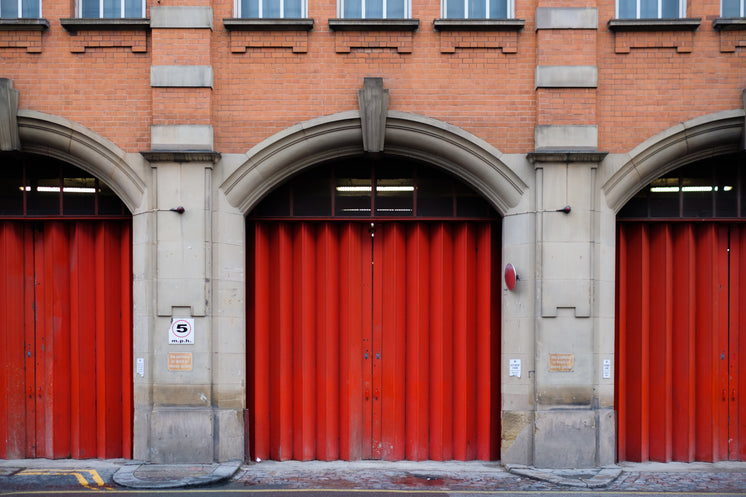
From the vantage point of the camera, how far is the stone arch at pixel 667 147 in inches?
357

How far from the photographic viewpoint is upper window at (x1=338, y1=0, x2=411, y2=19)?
31.1 ft

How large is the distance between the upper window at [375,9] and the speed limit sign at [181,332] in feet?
17.3

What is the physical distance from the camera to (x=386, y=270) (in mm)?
9711

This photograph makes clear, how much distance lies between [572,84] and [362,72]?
3119 millimetres

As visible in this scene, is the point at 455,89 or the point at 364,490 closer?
the point at 364,490

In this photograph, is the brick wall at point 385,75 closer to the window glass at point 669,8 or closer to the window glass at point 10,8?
the window glass at point 669,8

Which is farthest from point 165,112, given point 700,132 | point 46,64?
point 700,132

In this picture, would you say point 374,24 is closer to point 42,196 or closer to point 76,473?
point 42,196

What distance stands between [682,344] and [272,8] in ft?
27.1

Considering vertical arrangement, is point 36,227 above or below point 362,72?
below

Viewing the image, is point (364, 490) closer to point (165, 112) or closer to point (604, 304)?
point (604, 304)

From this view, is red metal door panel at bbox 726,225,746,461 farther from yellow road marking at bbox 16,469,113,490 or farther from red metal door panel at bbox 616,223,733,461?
yellow road marking at bbox 16,469,113,490

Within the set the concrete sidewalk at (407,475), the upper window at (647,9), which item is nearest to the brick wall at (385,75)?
the upper window at (647,9)

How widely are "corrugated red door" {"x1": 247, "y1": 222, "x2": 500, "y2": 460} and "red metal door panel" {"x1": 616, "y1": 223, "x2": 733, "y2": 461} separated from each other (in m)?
2.09
